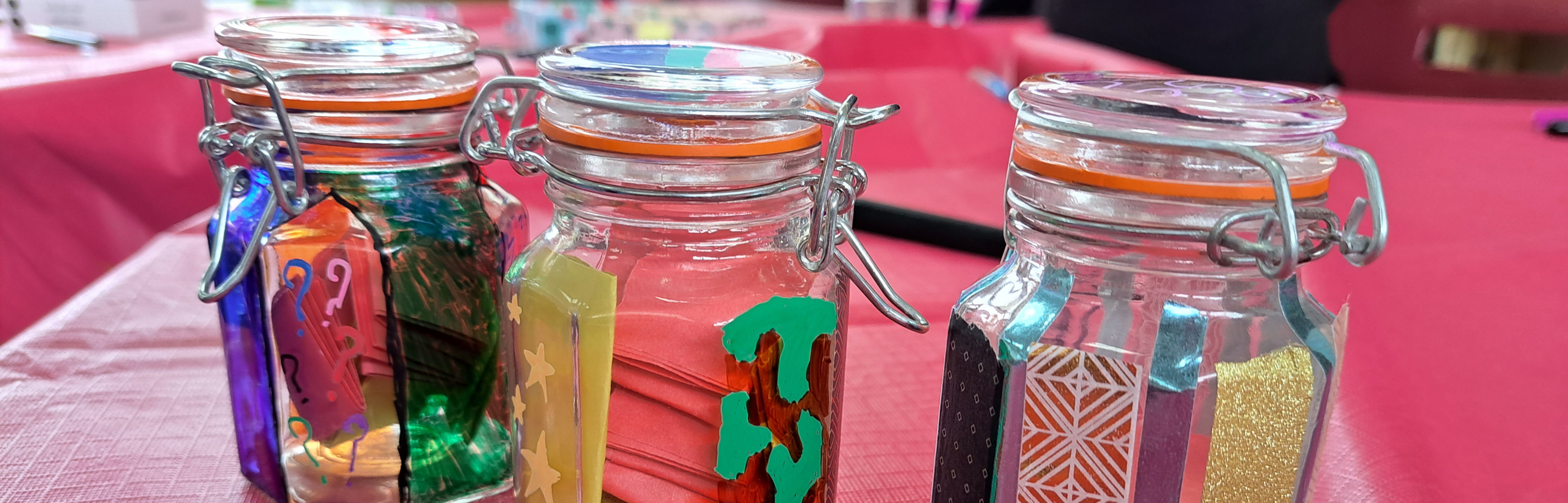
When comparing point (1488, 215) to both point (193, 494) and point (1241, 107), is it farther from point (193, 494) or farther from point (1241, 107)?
point (193, 494)

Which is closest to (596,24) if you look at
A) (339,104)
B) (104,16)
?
(104,16)

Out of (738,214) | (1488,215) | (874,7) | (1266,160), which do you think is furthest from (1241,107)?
(874,7)

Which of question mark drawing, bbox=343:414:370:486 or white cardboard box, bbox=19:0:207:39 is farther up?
white cardboard box, bbox=19:0:207:39

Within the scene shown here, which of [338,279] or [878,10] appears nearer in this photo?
[338,279]

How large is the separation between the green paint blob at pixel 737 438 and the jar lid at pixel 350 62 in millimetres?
161

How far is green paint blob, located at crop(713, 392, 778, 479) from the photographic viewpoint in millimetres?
292

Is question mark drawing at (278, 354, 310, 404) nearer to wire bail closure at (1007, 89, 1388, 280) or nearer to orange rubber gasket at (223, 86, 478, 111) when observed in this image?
orange rubber gasket at (223, 86, 478, 111)

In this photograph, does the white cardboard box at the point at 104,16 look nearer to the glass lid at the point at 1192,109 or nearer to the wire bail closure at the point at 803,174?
the wire bail closure at the point at 803,174

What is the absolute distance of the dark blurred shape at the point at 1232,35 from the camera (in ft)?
3.61

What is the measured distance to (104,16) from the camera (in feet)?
3.25

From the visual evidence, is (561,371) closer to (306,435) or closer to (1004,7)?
(306,435)

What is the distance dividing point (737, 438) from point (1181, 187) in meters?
0.15

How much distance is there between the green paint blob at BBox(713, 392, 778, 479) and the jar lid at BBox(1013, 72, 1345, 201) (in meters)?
0.12

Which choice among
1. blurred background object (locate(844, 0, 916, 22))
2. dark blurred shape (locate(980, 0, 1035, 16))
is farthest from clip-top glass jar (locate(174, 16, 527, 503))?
dark blurred shape (locate(980, 0, 1035, 16))
